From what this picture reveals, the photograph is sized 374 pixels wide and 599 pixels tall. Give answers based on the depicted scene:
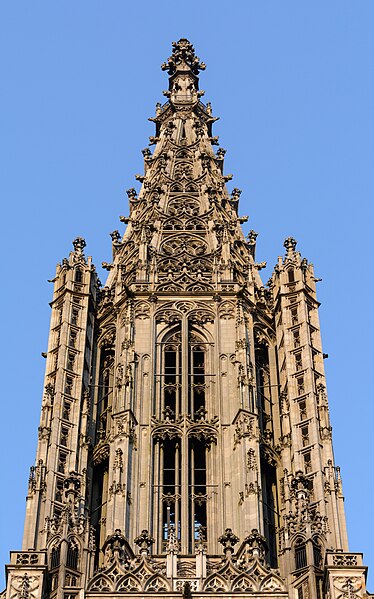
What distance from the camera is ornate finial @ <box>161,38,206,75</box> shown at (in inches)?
3127

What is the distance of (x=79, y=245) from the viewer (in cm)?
6038

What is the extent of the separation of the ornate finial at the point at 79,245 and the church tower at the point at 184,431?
0.05 m

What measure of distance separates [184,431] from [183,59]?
32.2m

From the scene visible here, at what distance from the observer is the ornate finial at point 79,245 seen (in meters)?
60.0

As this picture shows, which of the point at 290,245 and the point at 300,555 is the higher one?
the point at 290,245

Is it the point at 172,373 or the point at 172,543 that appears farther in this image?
the point at 172,373

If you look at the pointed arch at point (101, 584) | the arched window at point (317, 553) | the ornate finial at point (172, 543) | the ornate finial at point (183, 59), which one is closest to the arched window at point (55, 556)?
the pointed arch at point (101, 584)

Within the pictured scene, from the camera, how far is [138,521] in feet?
159

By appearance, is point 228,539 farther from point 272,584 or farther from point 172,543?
point 272,584

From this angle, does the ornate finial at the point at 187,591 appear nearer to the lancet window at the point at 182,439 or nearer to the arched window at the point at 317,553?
the arched window at the point at 317,553

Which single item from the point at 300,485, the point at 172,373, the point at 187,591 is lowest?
the point at 187,591

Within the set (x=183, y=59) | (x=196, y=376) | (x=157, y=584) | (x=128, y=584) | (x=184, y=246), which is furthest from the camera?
(x=183, y=59)

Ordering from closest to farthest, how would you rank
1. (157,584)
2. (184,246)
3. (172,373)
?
1. (157,584)
2. (172,373)
3. (184,246)

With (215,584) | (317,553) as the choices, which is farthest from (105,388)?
(317,553)
